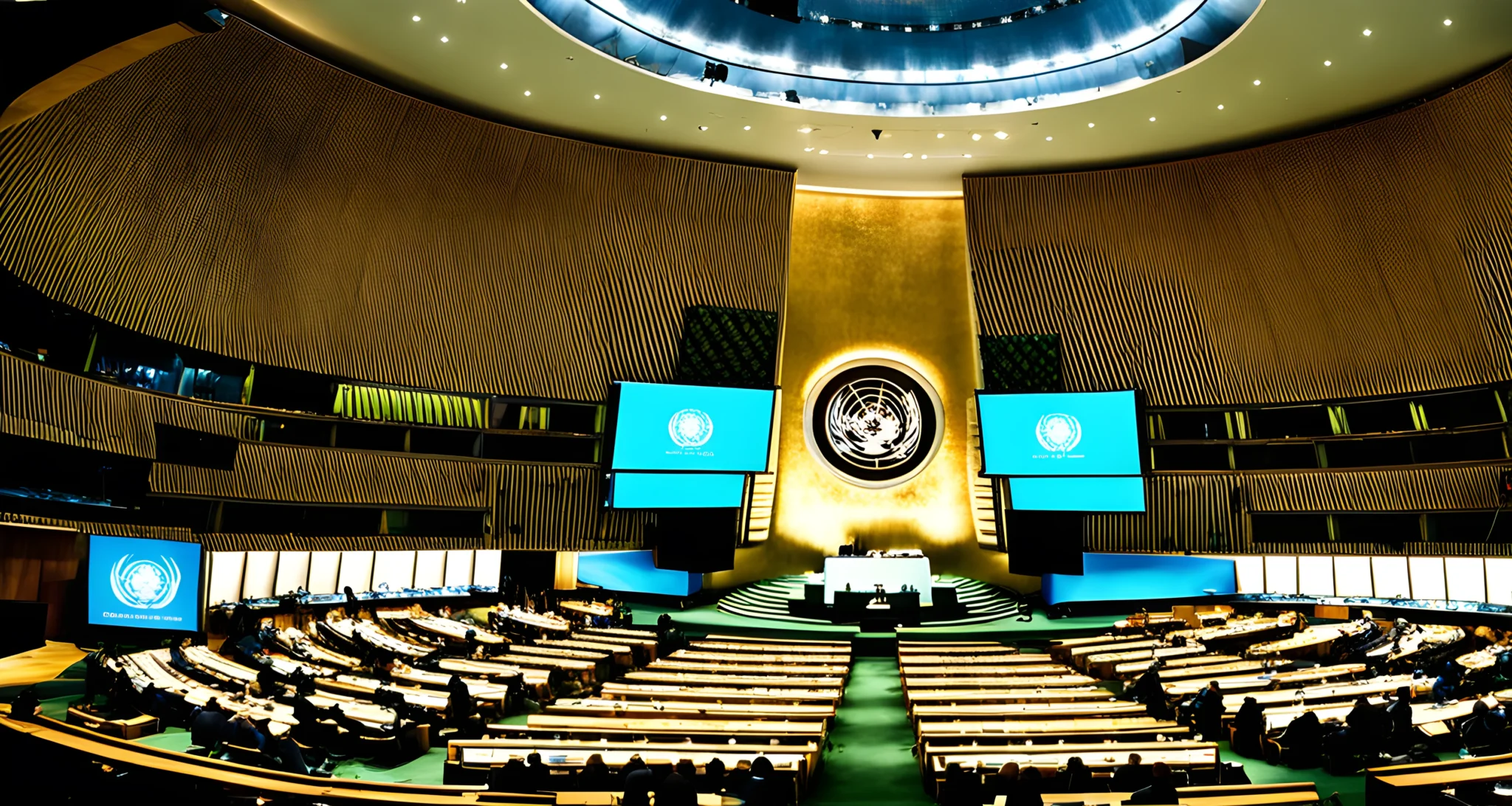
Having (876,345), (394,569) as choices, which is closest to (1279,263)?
(876,345)

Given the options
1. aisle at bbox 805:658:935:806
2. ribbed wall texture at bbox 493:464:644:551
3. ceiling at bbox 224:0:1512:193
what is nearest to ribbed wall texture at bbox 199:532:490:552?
ribbed wall texture at bbox 493:464:644:551

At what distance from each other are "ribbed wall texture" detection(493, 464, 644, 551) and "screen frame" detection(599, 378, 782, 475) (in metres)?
0.64

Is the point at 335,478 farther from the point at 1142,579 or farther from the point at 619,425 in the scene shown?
the point at 1142,579

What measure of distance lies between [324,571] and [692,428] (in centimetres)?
752

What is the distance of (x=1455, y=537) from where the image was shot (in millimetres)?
17297

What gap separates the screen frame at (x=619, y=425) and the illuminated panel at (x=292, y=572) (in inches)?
224

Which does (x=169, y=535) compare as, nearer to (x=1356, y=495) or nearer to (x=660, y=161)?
(x=660, y=161)

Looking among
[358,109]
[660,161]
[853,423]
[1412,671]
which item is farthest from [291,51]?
[1412,671]

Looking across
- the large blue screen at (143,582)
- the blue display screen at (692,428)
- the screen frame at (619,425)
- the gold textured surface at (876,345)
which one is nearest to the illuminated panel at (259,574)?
the large blue screen at (143,582)

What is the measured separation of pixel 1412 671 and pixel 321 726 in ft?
43.4

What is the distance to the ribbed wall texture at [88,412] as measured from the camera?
1008 centimetres

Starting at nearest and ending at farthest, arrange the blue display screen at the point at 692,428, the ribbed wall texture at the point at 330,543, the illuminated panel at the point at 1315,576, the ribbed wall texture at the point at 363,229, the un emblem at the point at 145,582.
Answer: the un emblem at the point at 145,582 < the ribbed wall texture at the point at 363,229 < the ribbed wall texture at the point at 330,543 < the blue display screen at the point at 692,428 < the illuminated panel at the point at 1315,576

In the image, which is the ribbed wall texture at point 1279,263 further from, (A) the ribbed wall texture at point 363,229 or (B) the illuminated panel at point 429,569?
(B) the illuminated panel at point 429,569

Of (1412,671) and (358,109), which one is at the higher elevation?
(358,109)
